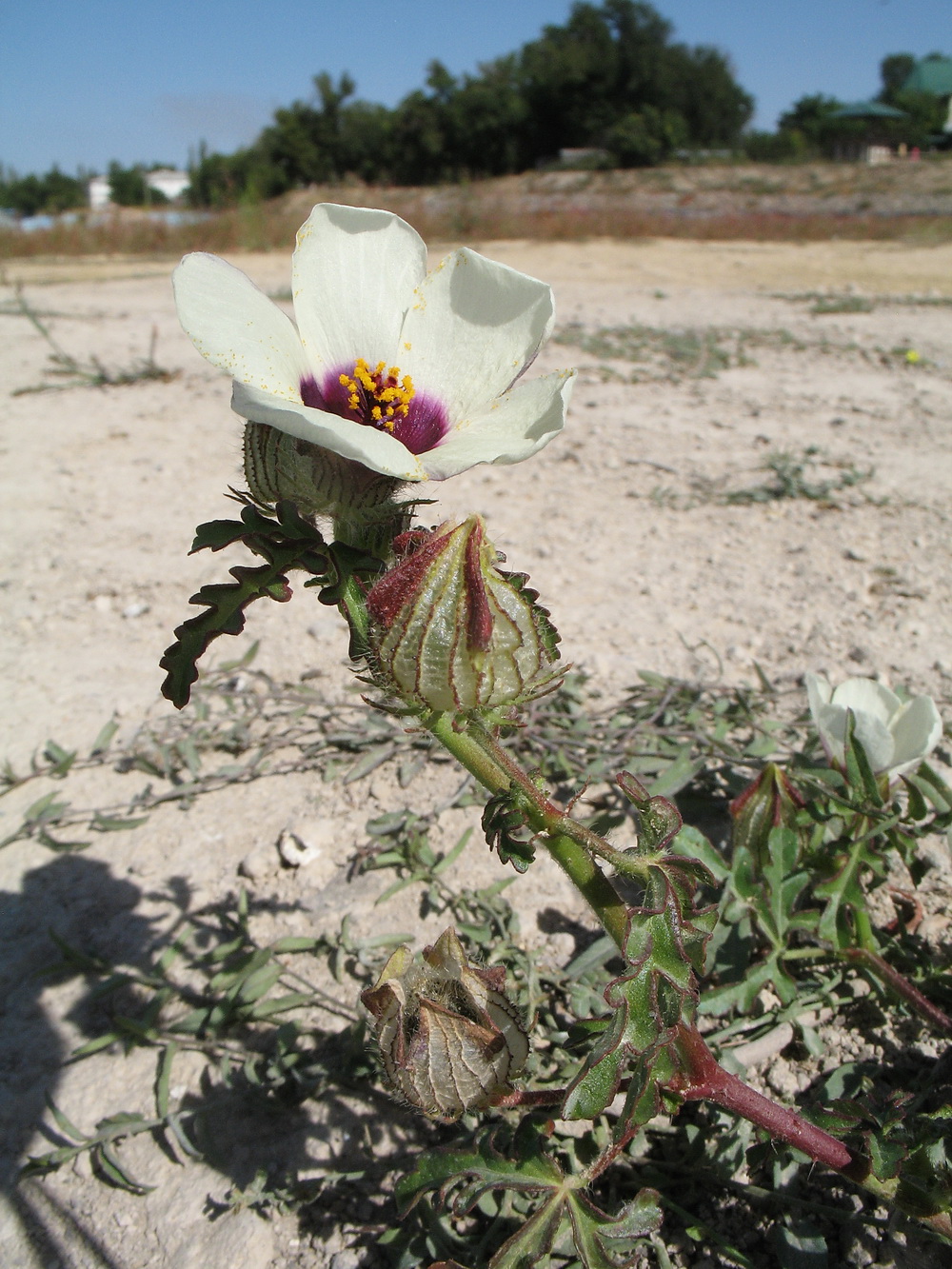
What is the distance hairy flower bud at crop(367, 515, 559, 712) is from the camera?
1020 mm

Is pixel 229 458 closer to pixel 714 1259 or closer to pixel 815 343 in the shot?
pixel 714 1259

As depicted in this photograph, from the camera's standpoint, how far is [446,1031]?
47.4 inches

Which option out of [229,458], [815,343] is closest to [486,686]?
[229,458]

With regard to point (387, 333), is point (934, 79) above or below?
above

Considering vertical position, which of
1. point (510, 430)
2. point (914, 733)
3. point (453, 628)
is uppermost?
point (510, 430)

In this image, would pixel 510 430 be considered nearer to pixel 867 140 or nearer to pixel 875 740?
pixel 875 740

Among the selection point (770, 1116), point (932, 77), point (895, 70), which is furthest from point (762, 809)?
point (895, 70)

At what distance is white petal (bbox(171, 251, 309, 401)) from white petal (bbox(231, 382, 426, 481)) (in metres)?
0.13

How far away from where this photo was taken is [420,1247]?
1.38 m

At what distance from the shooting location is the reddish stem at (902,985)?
153 cm

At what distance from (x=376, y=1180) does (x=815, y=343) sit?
678 cm

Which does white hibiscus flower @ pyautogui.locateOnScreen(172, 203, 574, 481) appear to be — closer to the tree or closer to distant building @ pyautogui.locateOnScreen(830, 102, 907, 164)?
distant building @ pyautogui.locateOnScreen(830, 102, 907, 164)

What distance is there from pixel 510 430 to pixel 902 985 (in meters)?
1.20

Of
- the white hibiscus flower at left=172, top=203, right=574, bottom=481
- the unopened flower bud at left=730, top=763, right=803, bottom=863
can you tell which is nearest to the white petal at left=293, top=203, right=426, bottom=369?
the white hibiscus flower at left=172, top=203, right=574, bottom=481
